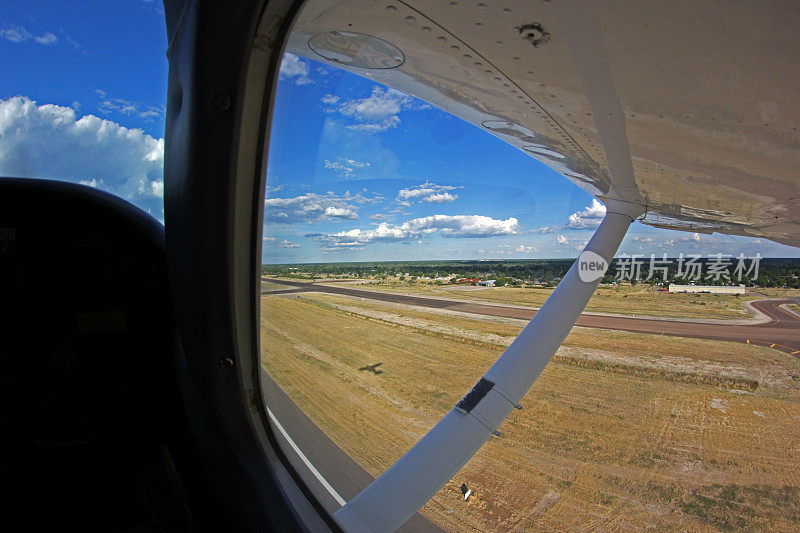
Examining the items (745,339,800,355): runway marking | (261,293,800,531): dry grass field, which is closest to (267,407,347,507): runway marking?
(261,293,800,531): dry grass field

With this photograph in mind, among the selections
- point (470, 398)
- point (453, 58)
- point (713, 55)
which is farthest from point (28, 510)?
point (713, 55)

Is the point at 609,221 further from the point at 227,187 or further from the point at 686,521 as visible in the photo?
the point at 227,187

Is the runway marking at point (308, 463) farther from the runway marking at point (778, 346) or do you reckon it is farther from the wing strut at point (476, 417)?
the runway marking at point (778, 346)

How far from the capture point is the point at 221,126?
2.05 ft

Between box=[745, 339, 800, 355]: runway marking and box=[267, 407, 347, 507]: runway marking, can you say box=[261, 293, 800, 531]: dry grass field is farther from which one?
box=[745, 339, 800, 355]: runway marking

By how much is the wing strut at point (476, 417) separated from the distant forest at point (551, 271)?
17cm

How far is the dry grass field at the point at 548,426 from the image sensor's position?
1.39 m

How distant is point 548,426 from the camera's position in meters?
1.97

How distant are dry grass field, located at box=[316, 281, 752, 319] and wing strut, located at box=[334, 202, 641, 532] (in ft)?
0.63

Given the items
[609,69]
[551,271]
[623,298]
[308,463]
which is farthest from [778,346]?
[308,463]

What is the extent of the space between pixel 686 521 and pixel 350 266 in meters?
1.99

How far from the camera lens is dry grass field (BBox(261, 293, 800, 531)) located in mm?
1390

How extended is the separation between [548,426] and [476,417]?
2.58ft

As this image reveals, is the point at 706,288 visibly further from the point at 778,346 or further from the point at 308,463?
the point at 308,463
